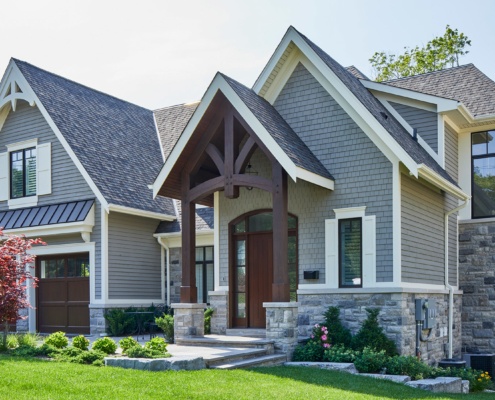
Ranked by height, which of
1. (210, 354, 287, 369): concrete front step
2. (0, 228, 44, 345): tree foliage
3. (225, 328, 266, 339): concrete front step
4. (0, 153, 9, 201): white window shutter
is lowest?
(210, 354, 287, 369): concrete front step

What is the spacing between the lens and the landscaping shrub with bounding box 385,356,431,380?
40.6 ft

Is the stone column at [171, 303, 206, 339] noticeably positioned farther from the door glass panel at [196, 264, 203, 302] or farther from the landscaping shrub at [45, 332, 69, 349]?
the door glass panel at [196, 264, 203, 302]

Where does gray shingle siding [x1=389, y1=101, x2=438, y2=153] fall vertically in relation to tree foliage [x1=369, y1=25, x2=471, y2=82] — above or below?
below

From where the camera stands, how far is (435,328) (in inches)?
603

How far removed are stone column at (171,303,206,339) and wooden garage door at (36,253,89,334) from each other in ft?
18.4

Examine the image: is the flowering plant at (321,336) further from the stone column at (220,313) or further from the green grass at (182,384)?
the stone column at (220,313)

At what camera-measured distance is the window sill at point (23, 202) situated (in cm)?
2017

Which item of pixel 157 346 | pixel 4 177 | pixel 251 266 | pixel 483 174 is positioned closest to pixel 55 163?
pixel 4 177

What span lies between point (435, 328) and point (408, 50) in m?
23.3

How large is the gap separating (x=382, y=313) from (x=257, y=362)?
9.84 feet

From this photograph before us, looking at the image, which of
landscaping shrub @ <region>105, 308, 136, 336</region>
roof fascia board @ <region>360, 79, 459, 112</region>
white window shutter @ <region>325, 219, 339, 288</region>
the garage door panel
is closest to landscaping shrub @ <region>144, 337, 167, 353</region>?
white window shutter @ <region>325, 219, 339, 288</region>

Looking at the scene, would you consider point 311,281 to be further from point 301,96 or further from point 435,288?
point 301,96

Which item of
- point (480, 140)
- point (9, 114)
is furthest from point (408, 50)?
point (9, 114)

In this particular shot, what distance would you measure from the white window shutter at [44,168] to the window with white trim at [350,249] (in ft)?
29.9
